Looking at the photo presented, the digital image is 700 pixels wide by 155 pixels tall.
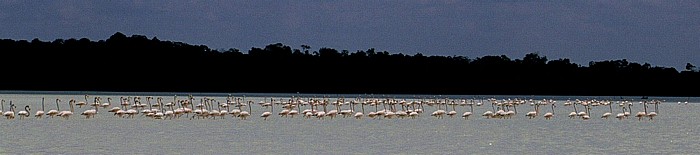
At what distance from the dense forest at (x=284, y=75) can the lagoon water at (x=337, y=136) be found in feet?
234

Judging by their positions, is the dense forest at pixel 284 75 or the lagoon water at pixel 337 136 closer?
the lagoon water at pixel 337 136

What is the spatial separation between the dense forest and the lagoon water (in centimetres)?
7127

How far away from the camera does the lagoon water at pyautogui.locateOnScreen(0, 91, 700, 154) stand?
2417 cm

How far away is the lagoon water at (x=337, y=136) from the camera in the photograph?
24.2 m

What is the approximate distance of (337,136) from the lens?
2877 cm

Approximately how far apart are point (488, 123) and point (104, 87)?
252 feet

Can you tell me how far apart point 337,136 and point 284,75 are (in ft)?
280

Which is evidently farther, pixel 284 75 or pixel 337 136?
pixel 284 75

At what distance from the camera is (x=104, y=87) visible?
110m

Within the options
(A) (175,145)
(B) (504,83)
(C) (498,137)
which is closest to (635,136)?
(C) (498,137)

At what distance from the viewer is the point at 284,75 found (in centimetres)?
11381

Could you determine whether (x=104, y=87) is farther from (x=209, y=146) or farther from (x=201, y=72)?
(x=209, y=146)

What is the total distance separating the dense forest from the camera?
10919 cm

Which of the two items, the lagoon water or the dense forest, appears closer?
the lagoon water
